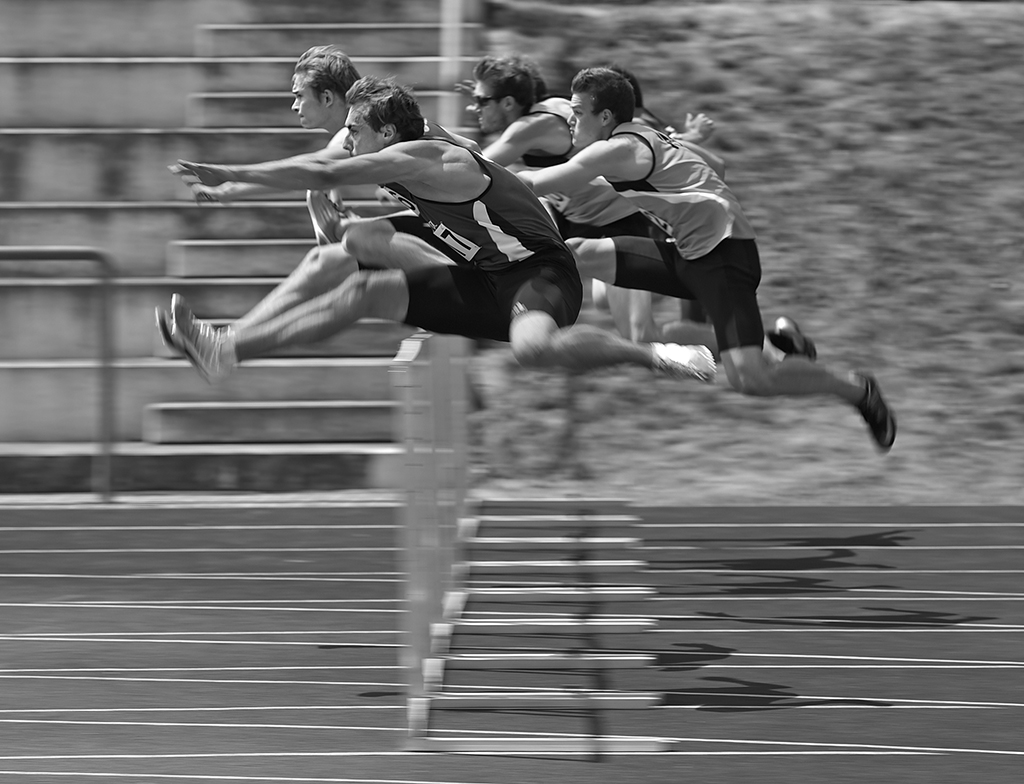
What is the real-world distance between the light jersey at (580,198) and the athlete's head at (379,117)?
1.86 m

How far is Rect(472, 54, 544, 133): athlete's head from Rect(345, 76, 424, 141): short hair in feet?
5.17

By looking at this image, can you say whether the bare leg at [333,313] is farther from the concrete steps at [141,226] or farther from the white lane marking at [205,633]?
the concrete steps at [141,226]

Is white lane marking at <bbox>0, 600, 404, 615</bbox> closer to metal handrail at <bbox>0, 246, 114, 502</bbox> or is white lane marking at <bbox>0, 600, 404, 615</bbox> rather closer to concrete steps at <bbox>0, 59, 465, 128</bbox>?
metal handrail at <bbox>0, 246, 114, 502</bbox>

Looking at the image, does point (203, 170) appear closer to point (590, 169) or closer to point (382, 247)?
point (382, 247)

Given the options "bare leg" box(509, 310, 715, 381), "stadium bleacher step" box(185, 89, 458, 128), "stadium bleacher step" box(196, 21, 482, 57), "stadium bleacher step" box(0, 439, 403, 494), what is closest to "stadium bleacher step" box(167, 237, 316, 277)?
"stadium bleacher step" box(185, 89, 458, 128)

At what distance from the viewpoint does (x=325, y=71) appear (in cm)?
682

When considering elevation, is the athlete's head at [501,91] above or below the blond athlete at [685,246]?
above

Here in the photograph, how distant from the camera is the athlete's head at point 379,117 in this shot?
608 cm

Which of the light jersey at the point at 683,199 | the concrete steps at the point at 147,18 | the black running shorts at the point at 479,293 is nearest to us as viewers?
the black running shorts at the point at 479,293

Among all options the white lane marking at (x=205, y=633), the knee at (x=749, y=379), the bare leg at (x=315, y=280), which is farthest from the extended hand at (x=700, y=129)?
the white lane marking at (x=205, y=633)

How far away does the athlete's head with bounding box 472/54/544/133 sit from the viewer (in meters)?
7.71

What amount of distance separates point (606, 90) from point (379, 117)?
1644mm

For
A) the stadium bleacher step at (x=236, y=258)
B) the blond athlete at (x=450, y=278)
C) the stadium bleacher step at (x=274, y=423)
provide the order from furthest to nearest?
1. the stadium bleacher step at (x=236, y=258)
2. the stadium bleacher step at (x=274, y=423)
3. the blond athlete at (x=450, y=278)

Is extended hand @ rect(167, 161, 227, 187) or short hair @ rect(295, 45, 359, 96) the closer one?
extended hand @ rect(167, 161, 227, 187)
